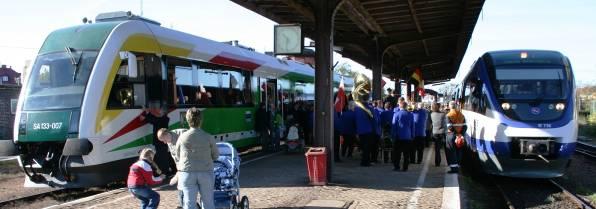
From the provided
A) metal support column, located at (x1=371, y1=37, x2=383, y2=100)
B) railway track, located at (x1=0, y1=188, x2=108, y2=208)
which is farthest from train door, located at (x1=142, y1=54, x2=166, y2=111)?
metal support column, located at (x1=371, y1=37, x2=383, y2=100)

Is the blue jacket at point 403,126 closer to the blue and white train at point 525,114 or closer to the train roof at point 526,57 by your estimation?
the blue and white train at point 525,114

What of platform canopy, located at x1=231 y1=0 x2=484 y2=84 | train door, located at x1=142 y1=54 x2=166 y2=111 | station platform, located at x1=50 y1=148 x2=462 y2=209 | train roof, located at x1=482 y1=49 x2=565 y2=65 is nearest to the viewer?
station platform, located at x1=50 y1=148 x2=462 y2=209

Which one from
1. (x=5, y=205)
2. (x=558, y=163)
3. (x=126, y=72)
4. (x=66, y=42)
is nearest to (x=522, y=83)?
(x=558, y=163)

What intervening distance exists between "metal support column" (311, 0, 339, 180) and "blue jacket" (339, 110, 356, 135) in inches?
151

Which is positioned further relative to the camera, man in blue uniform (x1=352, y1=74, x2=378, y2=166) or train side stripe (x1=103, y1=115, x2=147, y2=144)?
man in blue uniform (x1=352, y1=74, x2=378, y2=166)

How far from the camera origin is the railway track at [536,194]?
1034 cm

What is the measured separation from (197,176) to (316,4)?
5277mm

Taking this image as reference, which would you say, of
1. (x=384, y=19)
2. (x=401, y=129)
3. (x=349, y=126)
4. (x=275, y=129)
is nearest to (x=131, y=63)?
(x=401, y=129)

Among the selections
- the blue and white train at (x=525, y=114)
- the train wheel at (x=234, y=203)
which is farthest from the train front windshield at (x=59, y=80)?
the blue and white train at (x=525, y=114)

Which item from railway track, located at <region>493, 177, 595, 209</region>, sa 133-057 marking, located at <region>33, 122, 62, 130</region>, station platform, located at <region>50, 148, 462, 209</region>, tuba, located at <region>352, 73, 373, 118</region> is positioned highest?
tuba, located at <region>352, 73, 373, 118</region>

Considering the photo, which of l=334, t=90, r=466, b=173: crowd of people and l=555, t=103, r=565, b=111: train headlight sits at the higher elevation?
l=555, t=103, r=565, b=111: train headlight

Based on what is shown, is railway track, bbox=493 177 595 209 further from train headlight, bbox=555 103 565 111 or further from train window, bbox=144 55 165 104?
train window, bbox=144 55 165 104

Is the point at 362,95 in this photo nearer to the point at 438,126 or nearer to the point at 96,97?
the point at 438,126

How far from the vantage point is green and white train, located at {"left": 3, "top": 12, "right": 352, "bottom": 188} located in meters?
9.51
